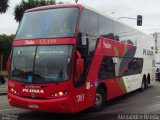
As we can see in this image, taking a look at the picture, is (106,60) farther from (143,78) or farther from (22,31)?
(143,78)

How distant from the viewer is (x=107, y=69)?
13.7 m

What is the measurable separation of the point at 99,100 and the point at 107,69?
134 cm

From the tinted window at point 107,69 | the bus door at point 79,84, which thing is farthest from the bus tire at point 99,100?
the bus door at point 79,84

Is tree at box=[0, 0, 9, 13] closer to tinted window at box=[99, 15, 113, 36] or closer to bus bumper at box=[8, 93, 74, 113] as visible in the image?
tinted window at box=[99, 15, 113, 36]

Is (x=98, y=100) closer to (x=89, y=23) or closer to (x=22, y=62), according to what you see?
(x=89, y=23)

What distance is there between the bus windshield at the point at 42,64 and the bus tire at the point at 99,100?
8.87 feet

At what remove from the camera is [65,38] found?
1090 cm

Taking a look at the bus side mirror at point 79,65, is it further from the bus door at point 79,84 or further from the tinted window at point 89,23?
the tinted window at point 89,23

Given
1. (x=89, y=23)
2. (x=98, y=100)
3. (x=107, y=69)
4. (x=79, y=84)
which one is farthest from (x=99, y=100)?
(x=89, y=23)

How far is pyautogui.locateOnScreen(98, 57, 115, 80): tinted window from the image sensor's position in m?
13.1

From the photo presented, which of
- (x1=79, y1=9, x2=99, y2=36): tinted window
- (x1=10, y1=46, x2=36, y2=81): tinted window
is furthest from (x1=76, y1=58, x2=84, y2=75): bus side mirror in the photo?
(x1=10, y1=46, x2=36, y2=81): tinted window

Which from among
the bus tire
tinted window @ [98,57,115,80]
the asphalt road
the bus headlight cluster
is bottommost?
the asphalt road

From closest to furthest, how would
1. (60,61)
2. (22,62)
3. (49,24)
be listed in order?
(60,61)
(22,62)
(49,24)

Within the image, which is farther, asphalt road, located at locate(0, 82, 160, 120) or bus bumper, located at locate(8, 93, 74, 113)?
asphalt road, located at locate(0, 82, 160, 120)
